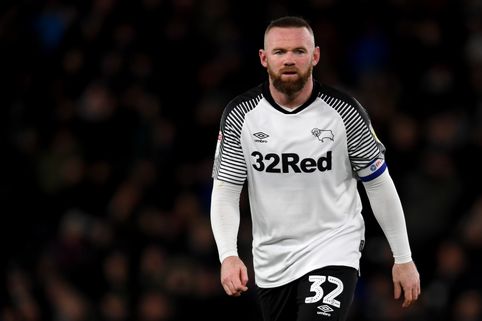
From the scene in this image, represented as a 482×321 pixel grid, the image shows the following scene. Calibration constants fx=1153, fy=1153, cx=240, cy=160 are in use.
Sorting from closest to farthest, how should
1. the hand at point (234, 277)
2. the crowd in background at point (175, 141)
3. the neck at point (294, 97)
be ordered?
the hand at point (234, 277) → the neck at point (294, 97) → the crowd in background at point (175, 141)

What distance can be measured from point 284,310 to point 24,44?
7275 mm

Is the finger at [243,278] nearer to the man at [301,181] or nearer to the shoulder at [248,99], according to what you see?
the man at [301,181]

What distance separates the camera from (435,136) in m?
10.9

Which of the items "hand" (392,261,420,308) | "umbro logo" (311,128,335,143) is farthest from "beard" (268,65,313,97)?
"hand" (392,261,420,308)

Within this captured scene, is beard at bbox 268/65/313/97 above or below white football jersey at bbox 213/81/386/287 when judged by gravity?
above

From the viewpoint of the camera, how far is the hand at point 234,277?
5684 mm

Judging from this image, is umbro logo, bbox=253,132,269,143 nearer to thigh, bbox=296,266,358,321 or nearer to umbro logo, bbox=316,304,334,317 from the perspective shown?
thigh, bbox=296,266,358,321

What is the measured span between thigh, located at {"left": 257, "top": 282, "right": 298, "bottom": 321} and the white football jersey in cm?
5

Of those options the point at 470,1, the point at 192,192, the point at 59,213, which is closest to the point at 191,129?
the point at 192,192

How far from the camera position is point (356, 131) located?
591cm

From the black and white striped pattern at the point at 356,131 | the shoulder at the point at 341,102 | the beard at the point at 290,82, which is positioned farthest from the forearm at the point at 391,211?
the beard at the point at 290,82

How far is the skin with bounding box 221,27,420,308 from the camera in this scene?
588 centimetres

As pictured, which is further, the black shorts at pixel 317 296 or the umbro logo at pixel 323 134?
the umbro logo at pixel 323 134

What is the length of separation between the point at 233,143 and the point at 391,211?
90 cm
